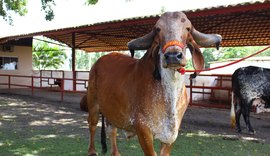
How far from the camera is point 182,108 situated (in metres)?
3.38

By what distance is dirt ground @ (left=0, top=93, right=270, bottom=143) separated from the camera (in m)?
7.69

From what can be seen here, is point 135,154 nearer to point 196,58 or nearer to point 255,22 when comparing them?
point 196,58

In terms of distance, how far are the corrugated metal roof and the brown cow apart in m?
5.17

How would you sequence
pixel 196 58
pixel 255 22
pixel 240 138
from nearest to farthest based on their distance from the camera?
pixel 196 58, pixel 240 138, pixel 255 22

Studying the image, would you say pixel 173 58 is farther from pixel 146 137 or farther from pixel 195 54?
pixel 146 137

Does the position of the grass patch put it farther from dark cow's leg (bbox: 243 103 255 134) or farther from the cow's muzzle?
the cow's muzzle

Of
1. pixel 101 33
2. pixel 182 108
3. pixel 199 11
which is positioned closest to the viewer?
pixel 182 108

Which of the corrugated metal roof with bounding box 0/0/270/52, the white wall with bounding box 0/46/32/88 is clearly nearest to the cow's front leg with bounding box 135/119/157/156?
the corrugated metal roof with bounding box 0/0/270/52

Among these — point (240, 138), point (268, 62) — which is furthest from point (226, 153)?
point (268, 62)

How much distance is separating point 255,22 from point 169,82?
9.39 metres

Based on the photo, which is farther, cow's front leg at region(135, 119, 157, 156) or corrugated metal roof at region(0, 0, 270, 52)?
corrugated metal roof at region(0, 0, 270, 52)

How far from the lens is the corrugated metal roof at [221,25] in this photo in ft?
27.6

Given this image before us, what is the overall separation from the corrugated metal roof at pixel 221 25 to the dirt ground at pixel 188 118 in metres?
2.78

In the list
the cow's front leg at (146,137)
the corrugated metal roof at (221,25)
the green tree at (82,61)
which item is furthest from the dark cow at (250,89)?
the green tree at (82,61)
